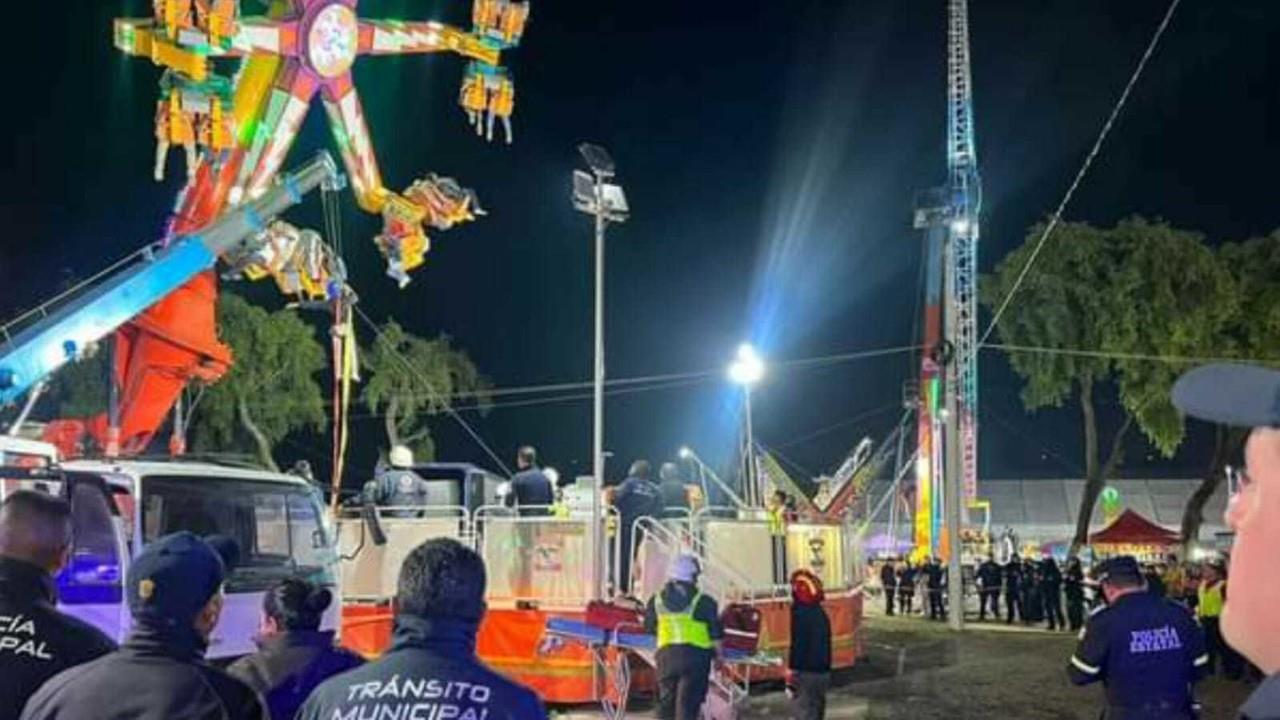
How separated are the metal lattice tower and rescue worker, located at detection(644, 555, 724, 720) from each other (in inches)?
708

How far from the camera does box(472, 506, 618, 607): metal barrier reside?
1480 cm

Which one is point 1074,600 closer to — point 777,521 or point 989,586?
point 989,586

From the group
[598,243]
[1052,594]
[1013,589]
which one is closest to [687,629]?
[598,243]

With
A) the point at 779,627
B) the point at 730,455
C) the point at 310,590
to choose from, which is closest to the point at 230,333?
the point at 730,455

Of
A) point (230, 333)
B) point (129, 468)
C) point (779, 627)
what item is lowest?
point (779, 627)

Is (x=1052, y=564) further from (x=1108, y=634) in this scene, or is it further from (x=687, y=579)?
(x=1108, y=634)

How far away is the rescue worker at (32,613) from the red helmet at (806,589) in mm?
7120

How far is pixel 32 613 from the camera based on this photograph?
3.70 meters

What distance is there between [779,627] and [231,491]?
835cm

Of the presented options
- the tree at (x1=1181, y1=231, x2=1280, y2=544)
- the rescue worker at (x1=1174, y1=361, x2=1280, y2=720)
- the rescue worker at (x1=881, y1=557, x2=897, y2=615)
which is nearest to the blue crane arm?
the rescue worker at (x1=1174, y1=361, x2=1280, y2=720)

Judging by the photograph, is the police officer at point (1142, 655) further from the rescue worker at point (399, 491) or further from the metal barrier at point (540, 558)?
the rescue worker at point (399, 491)

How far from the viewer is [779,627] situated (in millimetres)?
16156

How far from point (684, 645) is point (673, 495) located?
23.1 feet

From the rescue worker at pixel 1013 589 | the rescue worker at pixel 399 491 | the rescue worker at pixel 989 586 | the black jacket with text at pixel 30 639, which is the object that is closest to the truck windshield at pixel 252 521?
the rescue worker at pixel 399 491
